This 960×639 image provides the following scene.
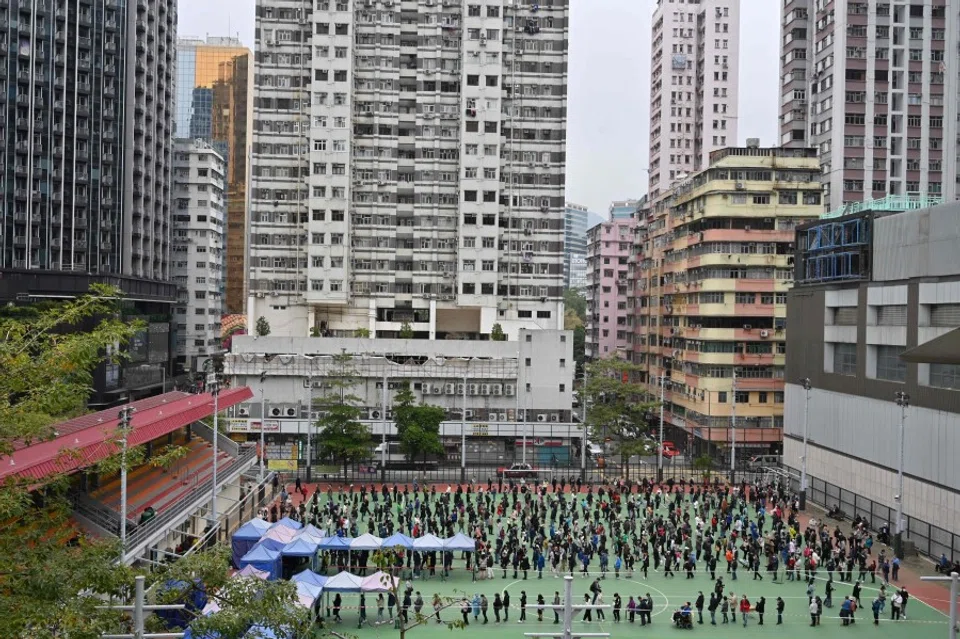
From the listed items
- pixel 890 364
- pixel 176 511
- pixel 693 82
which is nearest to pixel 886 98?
pixel 693 82

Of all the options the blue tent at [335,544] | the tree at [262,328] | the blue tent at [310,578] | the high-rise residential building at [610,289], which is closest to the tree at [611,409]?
the blue tent at [335,544]

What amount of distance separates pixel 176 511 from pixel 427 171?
4047 cm

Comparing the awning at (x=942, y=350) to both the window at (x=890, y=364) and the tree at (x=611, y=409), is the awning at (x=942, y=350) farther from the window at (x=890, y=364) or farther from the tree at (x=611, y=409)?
the tree at (x=611, y=409)

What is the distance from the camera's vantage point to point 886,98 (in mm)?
66688

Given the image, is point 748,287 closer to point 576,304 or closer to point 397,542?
point 397,542

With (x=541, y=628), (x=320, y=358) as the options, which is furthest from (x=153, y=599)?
(x=320, y=358)

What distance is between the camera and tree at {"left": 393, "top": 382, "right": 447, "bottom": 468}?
47750 millimetres

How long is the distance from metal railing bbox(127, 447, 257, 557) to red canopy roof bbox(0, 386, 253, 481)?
245cm

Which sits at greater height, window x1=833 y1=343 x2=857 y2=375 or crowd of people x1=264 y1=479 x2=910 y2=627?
window x1=833 y1=343 x2=857 y2=375

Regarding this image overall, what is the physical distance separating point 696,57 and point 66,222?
62164mm

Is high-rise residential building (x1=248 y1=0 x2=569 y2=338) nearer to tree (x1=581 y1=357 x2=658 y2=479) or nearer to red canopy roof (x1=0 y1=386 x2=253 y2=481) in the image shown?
tree (x1=581 y1=357 x2=658 y2=479)

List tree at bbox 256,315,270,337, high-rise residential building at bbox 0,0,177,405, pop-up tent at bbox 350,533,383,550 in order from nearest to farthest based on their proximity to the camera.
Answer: pop-up tent at bbox 350,533,383,550, high-rise residential building at bbox 0,0,177,405, tree at bbox 256,315,270,337

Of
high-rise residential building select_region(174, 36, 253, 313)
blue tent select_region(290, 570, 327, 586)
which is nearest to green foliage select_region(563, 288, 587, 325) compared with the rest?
high-rise residential building select_region(174, 36, 253, 313)

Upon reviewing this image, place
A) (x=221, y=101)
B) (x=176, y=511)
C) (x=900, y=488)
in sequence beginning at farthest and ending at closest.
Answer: (x=221, y=101) → (x=900, y=488) → (x=176, y=511)
